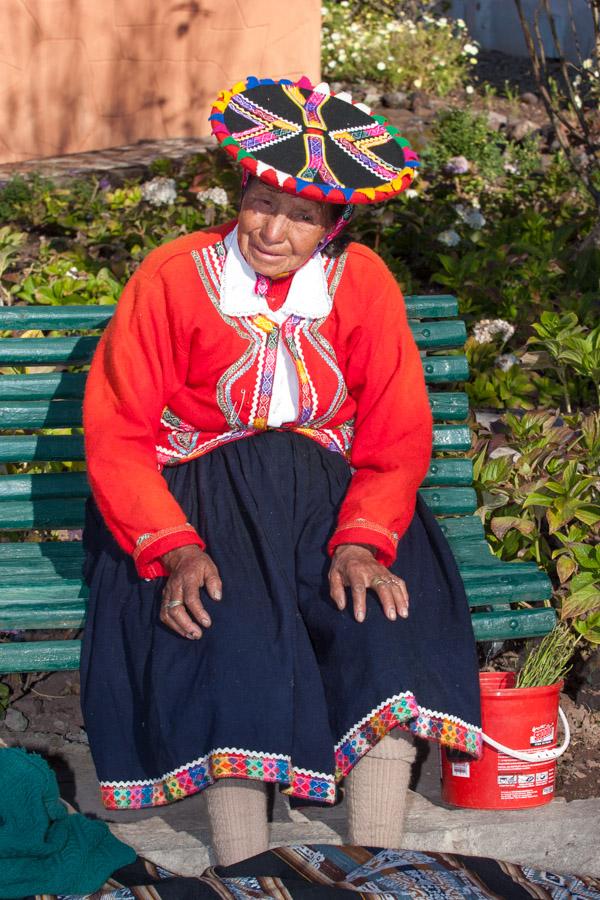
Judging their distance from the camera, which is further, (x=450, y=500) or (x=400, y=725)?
(x=450, y=500)

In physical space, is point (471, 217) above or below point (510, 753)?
above

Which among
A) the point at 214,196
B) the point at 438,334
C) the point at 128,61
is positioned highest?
the point at 128,61

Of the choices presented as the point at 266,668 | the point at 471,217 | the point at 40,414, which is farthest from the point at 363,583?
the point at 471,217

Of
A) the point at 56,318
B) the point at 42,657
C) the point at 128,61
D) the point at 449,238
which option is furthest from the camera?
the point at 128,61

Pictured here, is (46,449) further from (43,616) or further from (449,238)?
(449,238)

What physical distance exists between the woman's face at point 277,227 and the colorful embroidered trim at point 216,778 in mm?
1188

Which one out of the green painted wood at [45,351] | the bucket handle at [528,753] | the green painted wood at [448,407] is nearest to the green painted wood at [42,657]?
the bucket handle at [528,753]

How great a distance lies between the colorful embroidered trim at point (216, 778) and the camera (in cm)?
262

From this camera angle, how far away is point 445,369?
3881 millimetres

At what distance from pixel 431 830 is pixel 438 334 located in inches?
60.7

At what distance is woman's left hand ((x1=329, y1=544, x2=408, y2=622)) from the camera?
2750 mm

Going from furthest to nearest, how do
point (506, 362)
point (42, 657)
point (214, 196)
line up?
1. point (214, 196)
2. point (506, 362)
3. point (42, 657)

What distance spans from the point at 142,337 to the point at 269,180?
50cm

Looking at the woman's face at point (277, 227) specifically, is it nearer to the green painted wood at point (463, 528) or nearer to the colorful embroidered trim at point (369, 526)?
the colorful embroidered trim at point (369, 526)
